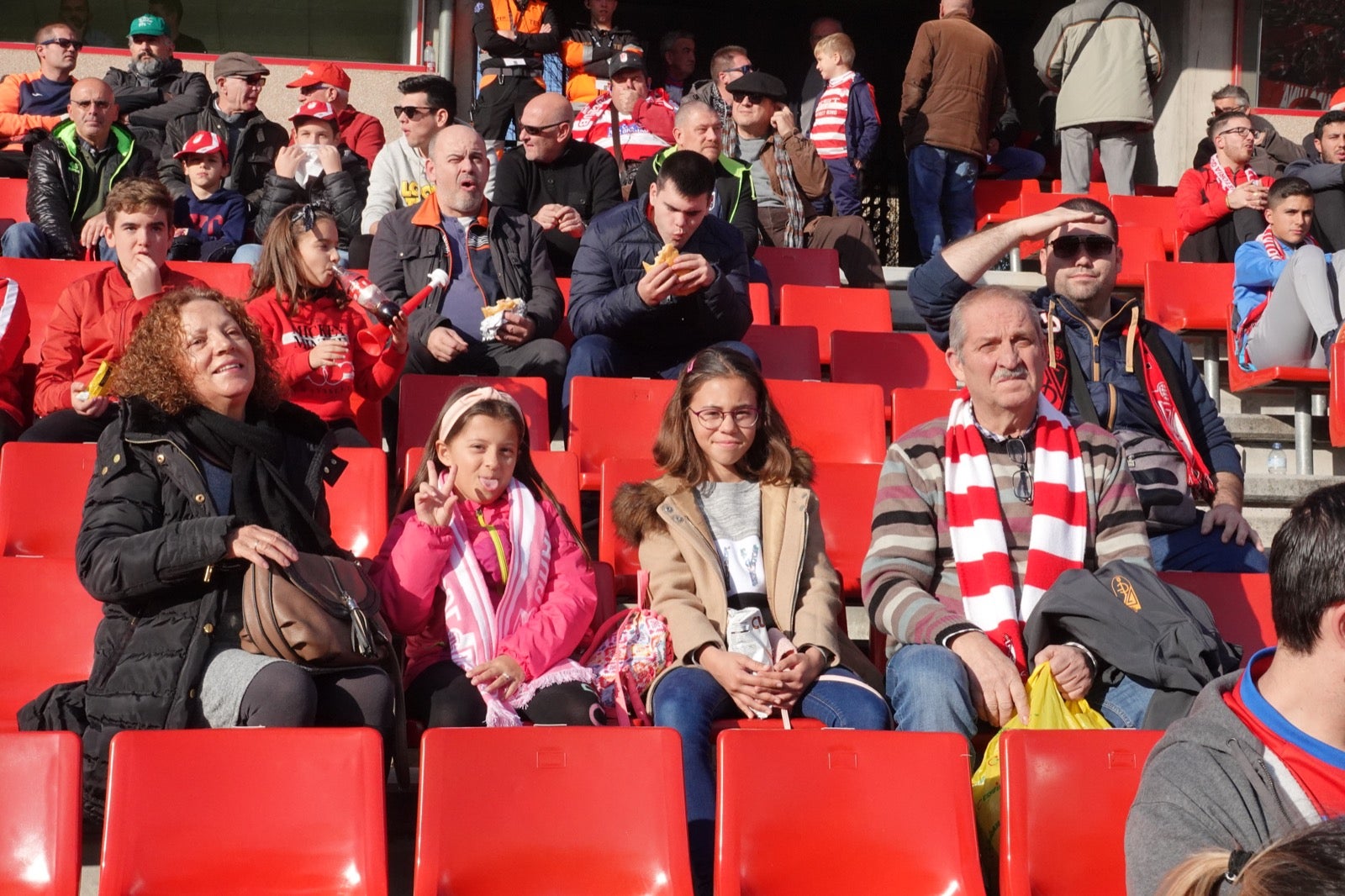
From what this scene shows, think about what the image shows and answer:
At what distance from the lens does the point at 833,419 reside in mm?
4566

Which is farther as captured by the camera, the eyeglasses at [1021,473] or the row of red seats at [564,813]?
the eyeglasses at [1021,473]

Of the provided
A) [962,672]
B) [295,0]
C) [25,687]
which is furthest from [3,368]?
[295,0]

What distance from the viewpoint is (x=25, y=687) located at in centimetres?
315

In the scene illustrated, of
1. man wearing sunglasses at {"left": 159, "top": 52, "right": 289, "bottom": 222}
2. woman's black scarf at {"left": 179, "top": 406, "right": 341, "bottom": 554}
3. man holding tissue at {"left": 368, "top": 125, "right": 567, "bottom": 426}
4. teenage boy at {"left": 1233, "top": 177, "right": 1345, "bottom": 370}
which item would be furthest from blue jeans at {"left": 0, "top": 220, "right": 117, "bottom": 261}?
teenage boy at {"left": 1233, "top": 177, "right": 1345, "bottom": 370}

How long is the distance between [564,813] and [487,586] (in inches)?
36.1

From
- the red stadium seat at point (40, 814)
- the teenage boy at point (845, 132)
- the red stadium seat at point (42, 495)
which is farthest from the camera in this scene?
the teenage boy at point (845, 132)

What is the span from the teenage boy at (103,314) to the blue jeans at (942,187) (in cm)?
411

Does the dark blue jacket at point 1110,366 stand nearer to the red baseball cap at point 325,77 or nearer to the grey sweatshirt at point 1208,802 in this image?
the grey sweatshirt at point 1208,802

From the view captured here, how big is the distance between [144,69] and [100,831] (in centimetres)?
575

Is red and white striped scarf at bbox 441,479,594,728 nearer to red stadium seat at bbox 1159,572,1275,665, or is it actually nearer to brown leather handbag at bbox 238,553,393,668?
brown leather handbag at bbox 238,553,393,668

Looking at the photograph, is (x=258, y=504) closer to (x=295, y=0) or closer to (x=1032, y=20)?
(x=295, y=0)

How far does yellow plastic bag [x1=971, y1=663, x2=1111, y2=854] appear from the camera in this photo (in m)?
2.75

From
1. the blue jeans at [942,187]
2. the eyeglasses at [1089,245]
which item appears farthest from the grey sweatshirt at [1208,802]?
the blue jeans at [942,187]

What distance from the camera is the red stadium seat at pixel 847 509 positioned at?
3895 millimetres
